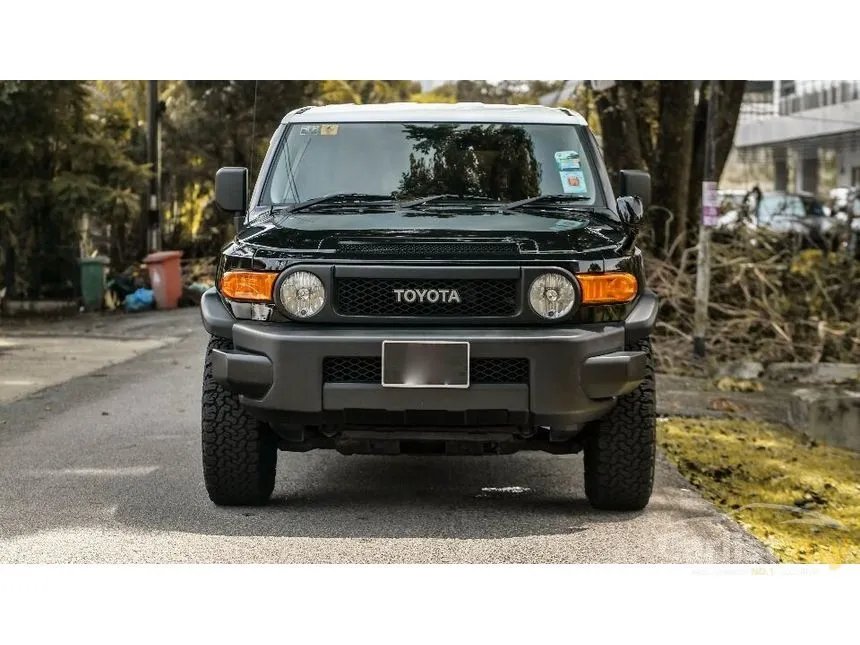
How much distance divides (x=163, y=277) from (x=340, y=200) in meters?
14.9

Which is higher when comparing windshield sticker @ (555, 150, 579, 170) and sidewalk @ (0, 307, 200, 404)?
windshield sticker @ (555, 150, 579, 170)

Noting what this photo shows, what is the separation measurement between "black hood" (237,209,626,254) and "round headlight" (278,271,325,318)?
0.13 meters

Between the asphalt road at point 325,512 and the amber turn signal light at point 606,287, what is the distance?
1.03 meters

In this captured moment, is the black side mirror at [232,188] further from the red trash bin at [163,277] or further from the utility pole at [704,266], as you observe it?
the red trash bin at [163,277]

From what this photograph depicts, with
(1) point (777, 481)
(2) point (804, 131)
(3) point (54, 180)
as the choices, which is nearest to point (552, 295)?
(1) point (777, 481)

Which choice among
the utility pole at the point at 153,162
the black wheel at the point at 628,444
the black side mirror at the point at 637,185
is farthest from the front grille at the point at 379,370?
the utility pole at the point at 153,162

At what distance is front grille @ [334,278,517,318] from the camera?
5.77 meters

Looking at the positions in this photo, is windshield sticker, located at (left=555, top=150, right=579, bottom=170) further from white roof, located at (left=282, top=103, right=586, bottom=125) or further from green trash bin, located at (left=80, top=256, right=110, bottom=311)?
green trash bin, located at (left=80, top=256, right=110, bottom=311)

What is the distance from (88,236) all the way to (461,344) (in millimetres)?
17743

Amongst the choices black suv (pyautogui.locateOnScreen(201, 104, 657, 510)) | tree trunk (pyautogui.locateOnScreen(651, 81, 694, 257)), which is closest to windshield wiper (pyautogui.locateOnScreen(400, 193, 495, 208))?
black suv (pyautogui.locateOnScreen(201, 104, 657, 510))

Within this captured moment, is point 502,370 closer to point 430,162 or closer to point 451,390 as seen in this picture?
point 451,390

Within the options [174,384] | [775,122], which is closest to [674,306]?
[174,384]

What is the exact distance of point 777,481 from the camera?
7.70 meters

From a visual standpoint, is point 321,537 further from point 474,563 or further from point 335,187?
point 335,187
